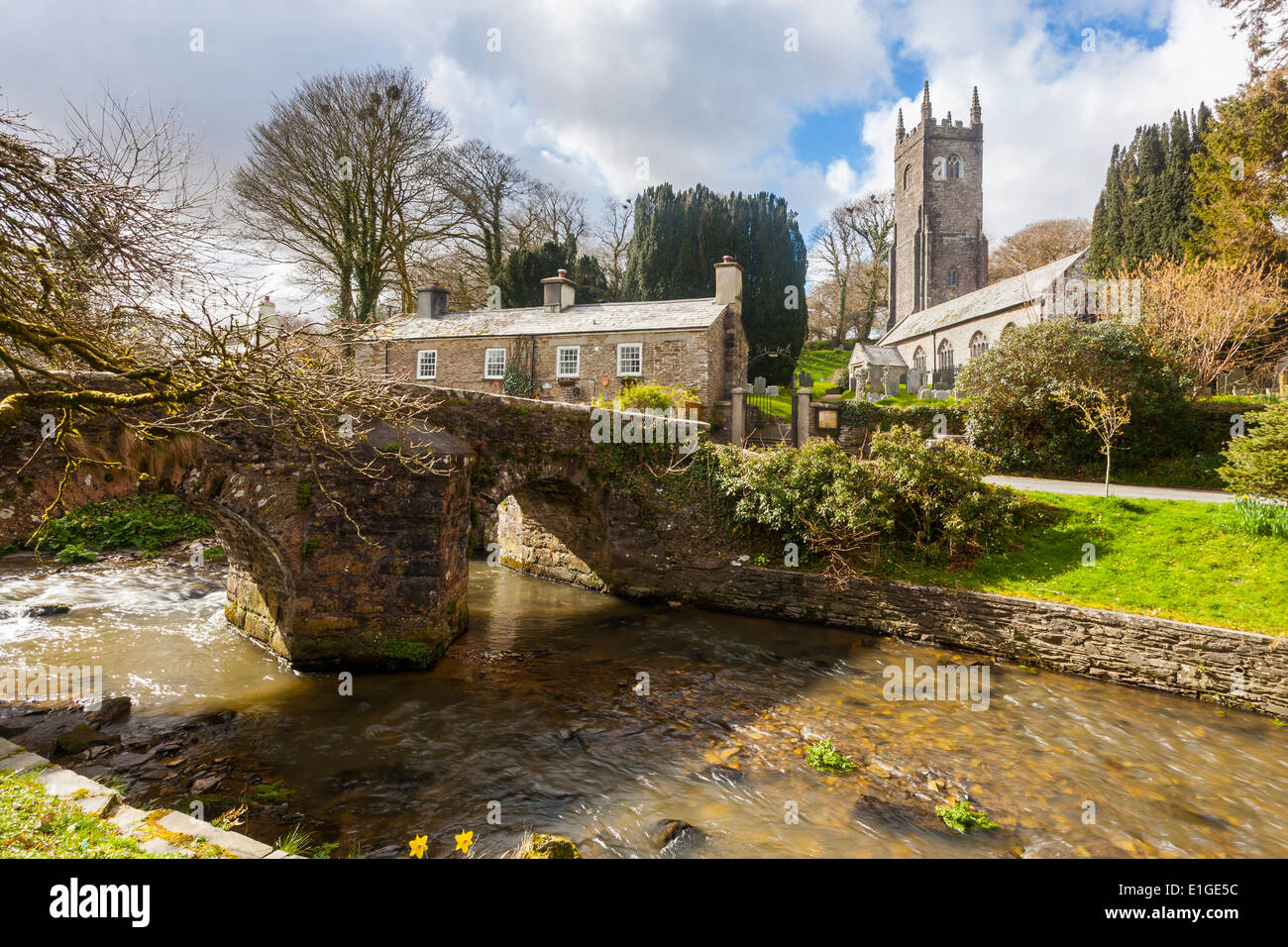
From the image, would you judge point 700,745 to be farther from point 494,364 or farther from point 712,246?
point 712,246

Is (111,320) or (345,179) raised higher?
(345,179)

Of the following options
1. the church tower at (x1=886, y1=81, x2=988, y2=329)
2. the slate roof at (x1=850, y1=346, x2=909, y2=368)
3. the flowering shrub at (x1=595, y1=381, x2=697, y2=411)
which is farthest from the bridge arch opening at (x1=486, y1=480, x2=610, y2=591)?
the church tower at (x1=886, y1=81, x2=988, y2=329)

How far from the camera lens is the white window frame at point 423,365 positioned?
86.6ft

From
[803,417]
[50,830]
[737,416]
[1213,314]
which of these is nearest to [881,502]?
[803,417]

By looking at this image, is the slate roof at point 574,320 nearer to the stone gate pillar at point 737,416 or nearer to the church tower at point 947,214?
the stone gate pillar at point 737,416

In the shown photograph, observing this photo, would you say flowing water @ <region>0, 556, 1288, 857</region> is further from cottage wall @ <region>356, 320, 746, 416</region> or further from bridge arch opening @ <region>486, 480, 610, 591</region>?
cottage wall @ <region>356, 320, 746, 416</region>

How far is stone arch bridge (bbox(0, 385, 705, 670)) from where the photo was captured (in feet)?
22.5

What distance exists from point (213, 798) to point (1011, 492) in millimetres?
14386

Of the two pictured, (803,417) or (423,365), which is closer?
(803,417)

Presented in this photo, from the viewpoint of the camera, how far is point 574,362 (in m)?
24.2

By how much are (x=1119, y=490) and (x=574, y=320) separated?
1916cm

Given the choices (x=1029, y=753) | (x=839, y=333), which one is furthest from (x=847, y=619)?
(x=839, y=333)

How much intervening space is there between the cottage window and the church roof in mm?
24030
